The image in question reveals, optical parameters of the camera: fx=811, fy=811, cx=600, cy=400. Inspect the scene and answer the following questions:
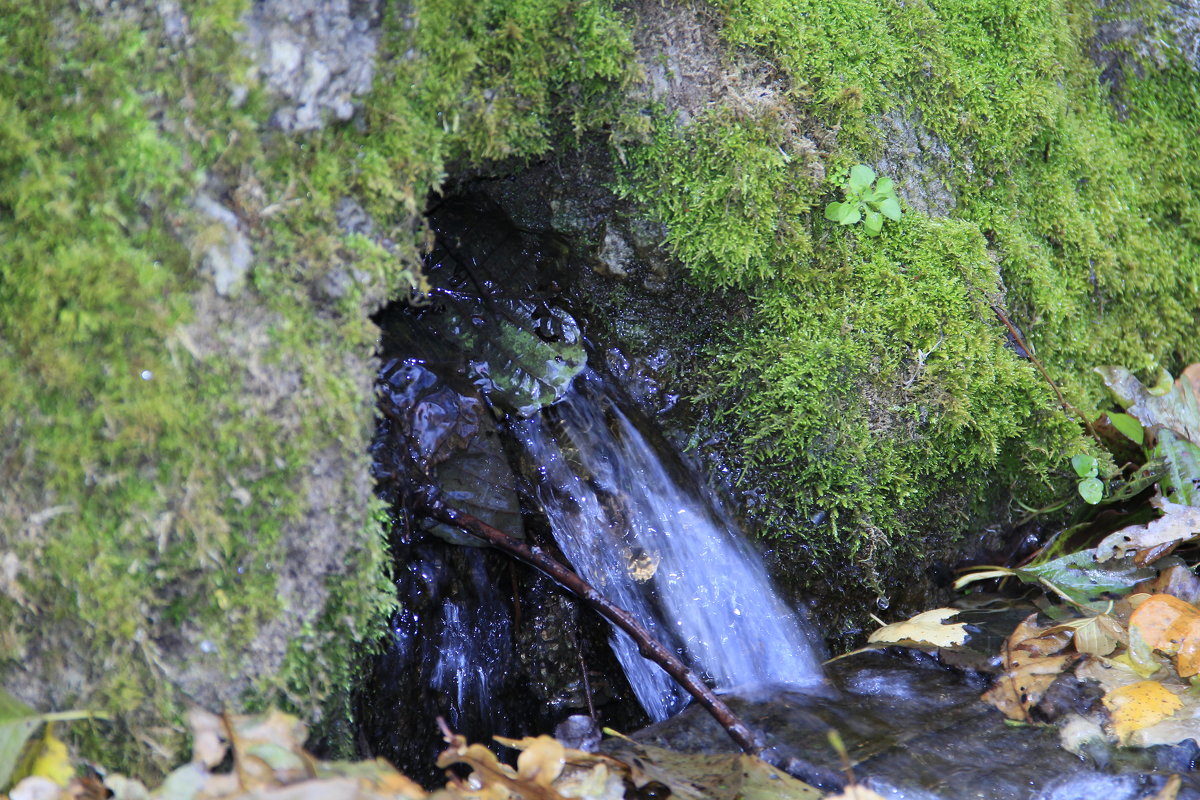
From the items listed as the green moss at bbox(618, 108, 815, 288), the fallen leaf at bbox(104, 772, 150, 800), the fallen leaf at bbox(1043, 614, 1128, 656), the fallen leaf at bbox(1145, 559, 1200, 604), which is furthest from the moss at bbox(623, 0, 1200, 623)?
the fallen leaf at bbox(104, 772, 150, 800)

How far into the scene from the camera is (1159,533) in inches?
112

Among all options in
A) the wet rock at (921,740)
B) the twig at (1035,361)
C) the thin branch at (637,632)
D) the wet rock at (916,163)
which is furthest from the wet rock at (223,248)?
the twig at (1035,361)

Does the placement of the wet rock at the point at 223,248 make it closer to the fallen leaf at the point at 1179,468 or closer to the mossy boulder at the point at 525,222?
the mossy boulder at the point at 525,222

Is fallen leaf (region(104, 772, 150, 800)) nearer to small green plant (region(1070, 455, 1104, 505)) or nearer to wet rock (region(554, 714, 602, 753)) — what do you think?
wet rock (region(554, 714, 602, 753))

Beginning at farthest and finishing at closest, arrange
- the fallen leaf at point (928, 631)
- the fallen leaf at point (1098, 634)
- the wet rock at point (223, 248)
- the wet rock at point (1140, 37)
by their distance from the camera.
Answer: the wet rock at point (1140, 37) < the fallen leaf at point (928, 631) < the fallen leaf at point (1098, 634) < the wet rock at point (223, 248)

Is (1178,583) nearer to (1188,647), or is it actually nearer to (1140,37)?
(1188,647)

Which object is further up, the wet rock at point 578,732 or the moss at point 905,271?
the moss at point 905,271

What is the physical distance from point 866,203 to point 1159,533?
1.56m

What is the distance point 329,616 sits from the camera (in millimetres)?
2018

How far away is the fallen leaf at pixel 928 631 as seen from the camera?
278 cm

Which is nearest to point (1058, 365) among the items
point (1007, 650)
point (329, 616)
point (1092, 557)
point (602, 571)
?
point (1092, 557)

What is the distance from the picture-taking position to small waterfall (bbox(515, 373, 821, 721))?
2939mm

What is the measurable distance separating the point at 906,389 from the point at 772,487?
23.3 inches

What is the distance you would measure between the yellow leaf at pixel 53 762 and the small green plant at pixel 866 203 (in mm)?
2529
